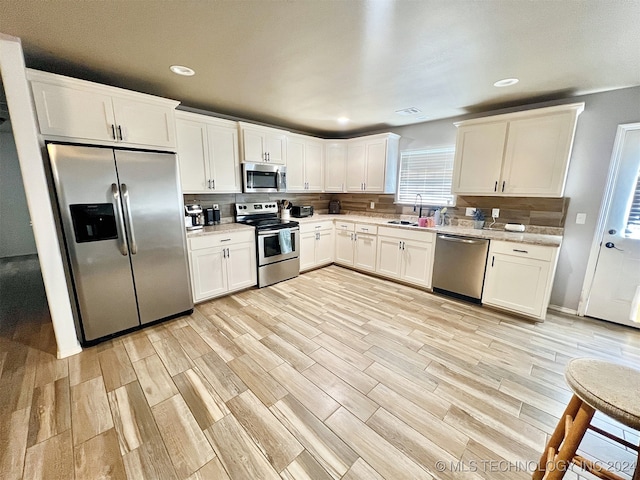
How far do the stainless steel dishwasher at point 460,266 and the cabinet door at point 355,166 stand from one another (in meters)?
1.81

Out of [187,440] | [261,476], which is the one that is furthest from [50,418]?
[261,476]

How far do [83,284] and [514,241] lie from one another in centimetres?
435

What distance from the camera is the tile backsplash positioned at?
309 cm

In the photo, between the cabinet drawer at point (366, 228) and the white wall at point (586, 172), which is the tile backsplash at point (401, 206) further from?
the cabinet drawer at point (366, 228)

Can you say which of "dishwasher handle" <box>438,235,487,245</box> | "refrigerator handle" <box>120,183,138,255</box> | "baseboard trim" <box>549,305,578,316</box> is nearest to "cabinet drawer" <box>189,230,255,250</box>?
"refrigerator handle" <box>120,183,138,255</box>

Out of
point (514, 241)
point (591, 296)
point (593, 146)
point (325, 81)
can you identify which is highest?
point (325, 81)

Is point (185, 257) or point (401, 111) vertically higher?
A: point (401, 111)

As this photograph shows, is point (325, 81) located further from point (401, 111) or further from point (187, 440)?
point (187, 440)

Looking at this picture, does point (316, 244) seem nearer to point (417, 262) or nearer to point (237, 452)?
point (417, 262)

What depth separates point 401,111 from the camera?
3.41 metres

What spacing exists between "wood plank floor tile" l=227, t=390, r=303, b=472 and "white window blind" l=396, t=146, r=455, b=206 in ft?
11.7

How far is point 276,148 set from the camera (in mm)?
4012

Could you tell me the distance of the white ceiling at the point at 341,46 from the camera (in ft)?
4.88

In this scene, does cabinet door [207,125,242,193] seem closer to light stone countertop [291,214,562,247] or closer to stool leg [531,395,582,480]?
light stone countertop [291,214,562,247]
